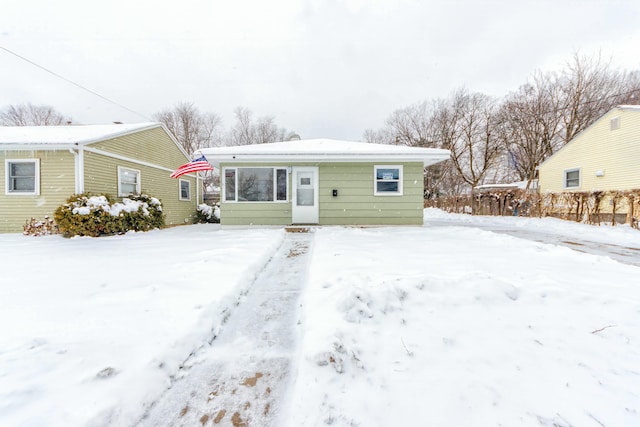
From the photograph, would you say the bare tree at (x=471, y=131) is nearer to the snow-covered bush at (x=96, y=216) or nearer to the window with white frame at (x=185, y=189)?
the window with white frame at (x=185, y=189)

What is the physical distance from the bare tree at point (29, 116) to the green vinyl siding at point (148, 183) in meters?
22.2

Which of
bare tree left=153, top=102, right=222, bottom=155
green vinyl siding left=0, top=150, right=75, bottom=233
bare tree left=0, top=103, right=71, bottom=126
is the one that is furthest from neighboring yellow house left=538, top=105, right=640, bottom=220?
bare tree left=0, top=103, right=71, bottom=126

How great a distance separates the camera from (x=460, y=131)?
75.5ft

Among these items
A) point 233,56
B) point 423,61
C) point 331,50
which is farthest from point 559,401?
point 423,61

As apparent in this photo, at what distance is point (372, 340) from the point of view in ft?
6.24

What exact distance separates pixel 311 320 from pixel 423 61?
849 inches

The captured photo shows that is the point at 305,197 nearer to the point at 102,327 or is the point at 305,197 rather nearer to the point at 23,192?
the point at 102,327

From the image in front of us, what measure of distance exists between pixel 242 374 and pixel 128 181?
10539 mm

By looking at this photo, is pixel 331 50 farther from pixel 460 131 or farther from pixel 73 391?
pixel 73 391

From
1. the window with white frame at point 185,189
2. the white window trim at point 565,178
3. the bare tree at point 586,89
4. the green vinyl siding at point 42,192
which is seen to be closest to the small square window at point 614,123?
the white window trim at point 565,178

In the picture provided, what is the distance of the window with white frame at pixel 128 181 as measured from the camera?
9.16 metres

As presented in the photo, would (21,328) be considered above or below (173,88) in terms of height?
below

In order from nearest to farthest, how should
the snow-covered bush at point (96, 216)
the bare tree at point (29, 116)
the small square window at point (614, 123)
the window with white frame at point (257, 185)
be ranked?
1. the snow-covered bush at point (96, 216)
2. the window with white frame at point (257, 185)
3. the small square window at point (614, 123)
4. the bare tree at point (29, 116)

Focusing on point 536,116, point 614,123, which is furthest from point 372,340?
point 536,116
